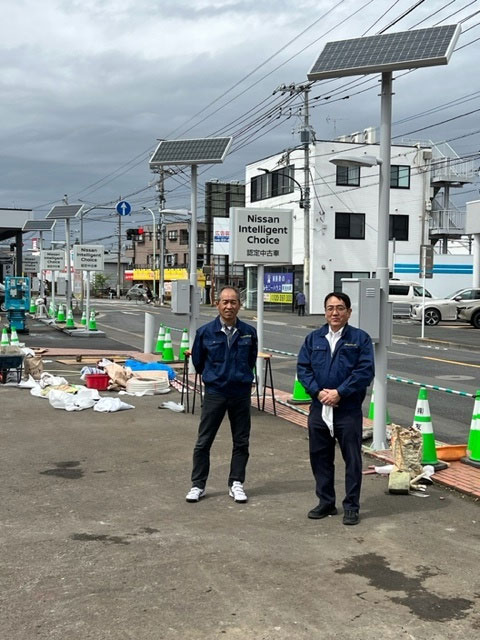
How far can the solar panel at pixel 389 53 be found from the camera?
306 inches

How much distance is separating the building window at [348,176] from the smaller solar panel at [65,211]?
68.4 feet

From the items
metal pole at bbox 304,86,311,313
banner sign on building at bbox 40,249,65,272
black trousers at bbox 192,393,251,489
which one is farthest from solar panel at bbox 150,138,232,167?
metal pole at bbox 304,86,311,313

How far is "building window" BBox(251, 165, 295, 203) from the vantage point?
Answer: 4982 cm

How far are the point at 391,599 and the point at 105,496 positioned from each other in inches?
116

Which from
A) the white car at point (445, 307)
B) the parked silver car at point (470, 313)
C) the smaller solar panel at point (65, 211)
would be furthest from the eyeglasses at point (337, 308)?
the white car at point (445, 307)

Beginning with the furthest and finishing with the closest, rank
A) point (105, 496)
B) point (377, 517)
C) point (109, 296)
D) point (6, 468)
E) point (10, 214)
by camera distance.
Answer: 1. point (109, 296)
2. point (10, 214)
3. point (6, 468)
4. point (105, 496)
5. point (377, 517)

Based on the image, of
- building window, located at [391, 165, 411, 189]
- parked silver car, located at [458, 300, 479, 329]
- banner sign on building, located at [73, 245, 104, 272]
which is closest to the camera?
banner sign on building, located at [73, 245, 104, 272]

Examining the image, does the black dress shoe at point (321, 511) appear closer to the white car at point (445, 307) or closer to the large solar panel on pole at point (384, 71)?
the large solar panel on pole at point (384, 71)

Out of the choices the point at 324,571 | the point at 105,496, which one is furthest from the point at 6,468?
the point at 324,571

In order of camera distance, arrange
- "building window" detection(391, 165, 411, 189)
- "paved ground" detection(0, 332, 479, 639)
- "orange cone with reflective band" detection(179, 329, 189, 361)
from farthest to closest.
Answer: "building window" detection(391, 165, 411, 189)
"orange cone with reflective band" detection(179, 329, 189, 361)
"paved ground" detection(0, 332, 479, 639)

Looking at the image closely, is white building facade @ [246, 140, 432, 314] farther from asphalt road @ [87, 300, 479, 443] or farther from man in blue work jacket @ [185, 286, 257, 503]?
man in blue work jacket @ [185, 286, 257, 503]

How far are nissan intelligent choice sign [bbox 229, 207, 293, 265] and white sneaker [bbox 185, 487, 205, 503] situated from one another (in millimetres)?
5562

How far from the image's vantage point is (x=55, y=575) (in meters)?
4.57

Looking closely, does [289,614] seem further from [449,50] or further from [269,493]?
[449,50]
